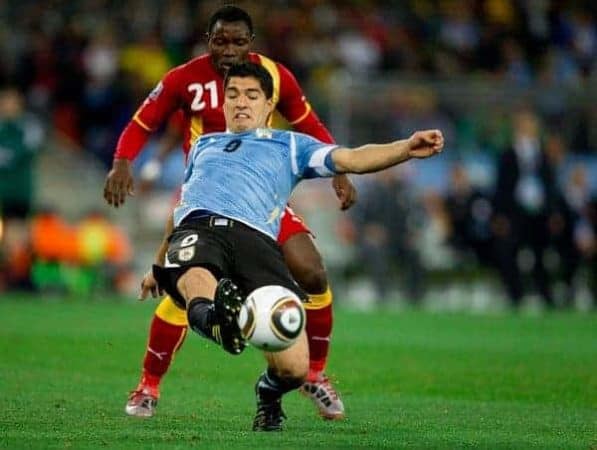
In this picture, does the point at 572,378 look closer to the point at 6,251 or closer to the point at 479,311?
the point at 479,311

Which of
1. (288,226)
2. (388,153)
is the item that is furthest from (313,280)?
(388,153)

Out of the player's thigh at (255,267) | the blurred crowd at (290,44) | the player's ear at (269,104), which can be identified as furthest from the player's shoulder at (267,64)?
the blurred crowd at (290,44)

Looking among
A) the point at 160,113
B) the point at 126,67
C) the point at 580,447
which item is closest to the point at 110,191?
the point at 160,113

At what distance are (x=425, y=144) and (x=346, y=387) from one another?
13.5 ft

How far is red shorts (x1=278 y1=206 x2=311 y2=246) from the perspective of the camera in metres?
9.51

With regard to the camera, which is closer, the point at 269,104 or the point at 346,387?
the point at 269,104

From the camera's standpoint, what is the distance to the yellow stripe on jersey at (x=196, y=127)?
9945 mm

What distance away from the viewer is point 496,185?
22.5 meters

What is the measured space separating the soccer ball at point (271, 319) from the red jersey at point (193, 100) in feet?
7.69

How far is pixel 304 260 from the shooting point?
9469mm

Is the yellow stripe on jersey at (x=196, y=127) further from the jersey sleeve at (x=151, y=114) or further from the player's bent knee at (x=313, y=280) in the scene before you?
the player's bent knee at (x=313, y=280)

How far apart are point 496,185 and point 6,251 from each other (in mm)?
6974

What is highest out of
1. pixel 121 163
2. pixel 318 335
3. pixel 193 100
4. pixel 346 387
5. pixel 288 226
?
pixel 193 100

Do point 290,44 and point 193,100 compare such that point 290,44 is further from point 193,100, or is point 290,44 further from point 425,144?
point 425,144
